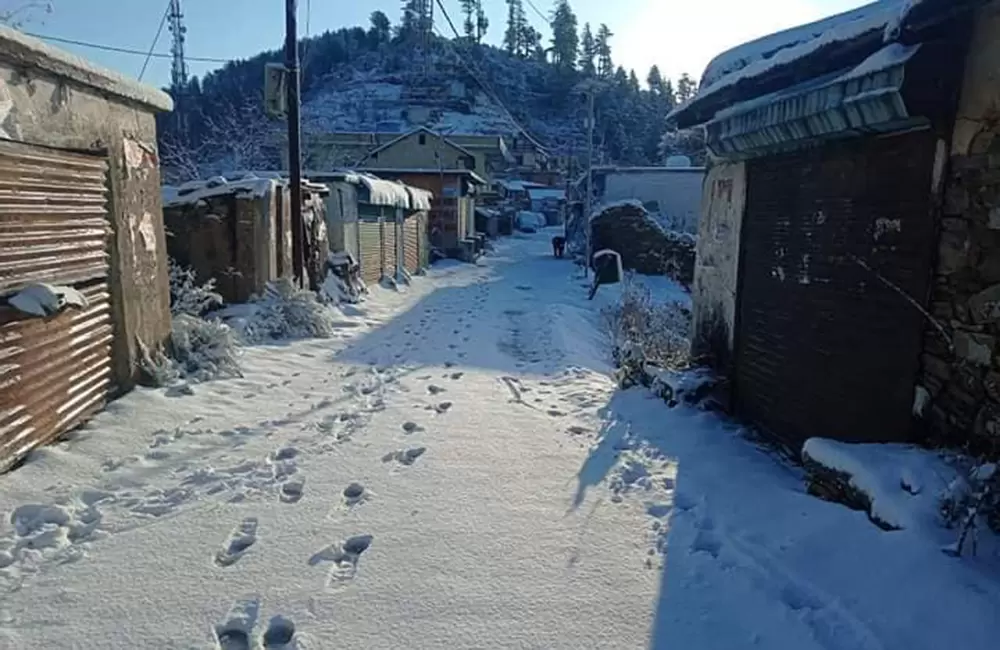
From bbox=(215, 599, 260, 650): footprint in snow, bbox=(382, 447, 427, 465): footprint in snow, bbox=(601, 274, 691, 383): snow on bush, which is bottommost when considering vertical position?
bbox=(382, 447, 427, 465): footprint in snow

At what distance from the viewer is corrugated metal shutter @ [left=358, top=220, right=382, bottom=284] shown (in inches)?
579

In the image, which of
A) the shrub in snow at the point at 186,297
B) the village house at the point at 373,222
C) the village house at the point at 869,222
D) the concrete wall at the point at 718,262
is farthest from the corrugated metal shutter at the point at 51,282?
the village house at the point at 373,222

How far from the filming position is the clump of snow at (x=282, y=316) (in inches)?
335

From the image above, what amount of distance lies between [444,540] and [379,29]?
110 metres

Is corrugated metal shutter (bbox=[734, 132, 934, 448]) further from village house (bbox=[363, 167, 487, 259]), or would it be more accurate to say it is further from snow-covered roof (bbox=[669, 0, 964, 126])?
village house (bbox=[363, 167, 487, 259])

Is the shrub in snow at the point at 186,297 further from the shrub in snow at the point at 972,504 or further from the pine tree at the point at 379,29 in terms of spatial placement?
the pine tree at the point at 379,29

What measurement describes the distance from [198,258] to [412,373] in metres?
3.77

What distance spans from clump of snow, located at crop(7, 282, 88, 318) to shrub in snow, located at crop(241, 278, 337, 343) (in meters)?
4.42

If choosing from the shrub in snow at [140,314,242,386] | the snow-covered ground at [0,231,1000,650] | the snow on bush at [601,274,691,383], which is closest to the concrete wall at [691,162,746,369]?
the snow on bush at [601,274,691,383]

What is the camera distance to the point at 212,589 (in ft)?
9.02

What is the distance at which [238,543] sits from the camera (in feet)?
10.4

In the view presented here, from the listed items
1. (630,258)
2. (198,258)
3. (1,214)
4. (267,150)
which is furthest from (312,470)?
(267,150)

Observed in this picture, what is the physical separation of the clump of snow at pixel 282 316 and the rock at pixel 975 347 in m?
7.38

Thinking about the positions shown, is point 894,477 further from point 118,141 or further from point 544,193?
point 544,193
